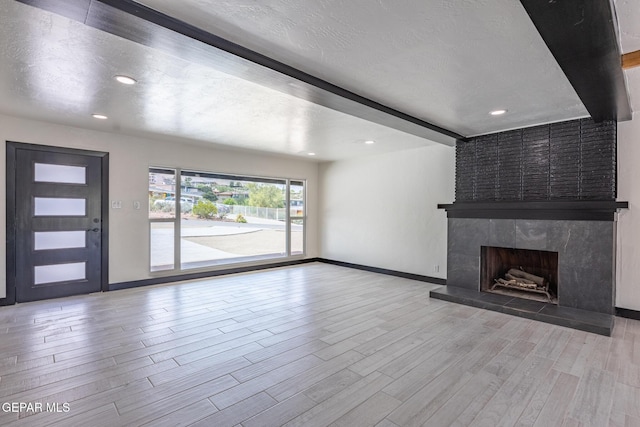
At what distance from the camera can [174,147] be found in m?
5.54

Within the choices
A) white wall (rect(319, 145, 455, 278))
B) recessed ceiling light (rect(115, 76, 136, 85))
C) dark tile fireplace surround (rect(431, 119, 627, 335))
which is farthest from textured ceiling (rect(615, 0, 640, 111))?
recessed ceiling light (rect(115, 76, 136, 85))

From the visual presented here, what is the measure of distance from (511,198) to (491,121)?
3.70 ft

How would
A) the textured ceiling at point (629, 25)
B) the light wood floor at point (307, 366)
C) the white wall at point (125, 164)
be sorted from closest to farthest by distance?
the textured ceiling at point (629, 25) < the light wood floor at point (307, 366) < the white wall at point (125, 164)

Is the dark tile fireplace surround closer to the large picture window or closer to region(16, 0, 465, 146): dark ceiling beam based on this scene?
region(16, 0, 465, 146): dark ceiling beam

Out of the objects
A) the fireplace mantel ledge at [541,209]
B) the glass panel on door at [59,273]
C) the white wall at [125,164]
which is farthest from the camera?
the glass panel on door at [59,273]

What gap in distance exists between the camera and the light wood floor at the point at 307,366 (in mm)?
1990

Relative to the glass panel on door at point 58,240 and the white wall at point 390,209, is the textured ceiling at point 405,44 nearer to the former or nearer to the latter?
the white wall at point 390,209

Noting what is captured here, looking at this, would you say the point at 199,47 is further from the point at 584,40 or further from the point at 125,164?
the point at 125,164

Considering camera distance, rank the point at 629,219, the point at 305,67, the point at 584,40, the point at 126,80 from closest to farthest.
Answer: the point at 584,40, the point at 305,67, the point at 126,80, the point at 629,219

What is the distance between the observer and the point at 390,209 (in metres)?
6.27

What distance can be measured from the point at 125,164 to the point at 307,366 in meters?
4.36

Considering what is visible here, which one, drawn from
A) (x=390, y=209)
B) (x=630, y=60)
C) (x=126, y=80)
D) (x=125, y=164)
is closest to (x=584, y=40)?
(x=630, y=60)

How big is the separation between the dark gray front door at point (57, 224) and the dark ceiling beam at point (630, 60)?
6.05m

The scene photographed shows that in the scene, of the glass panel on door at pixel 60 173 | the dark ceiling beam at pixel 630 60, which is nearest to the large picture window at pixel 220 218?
the glass panel on door at pixel 60 173
